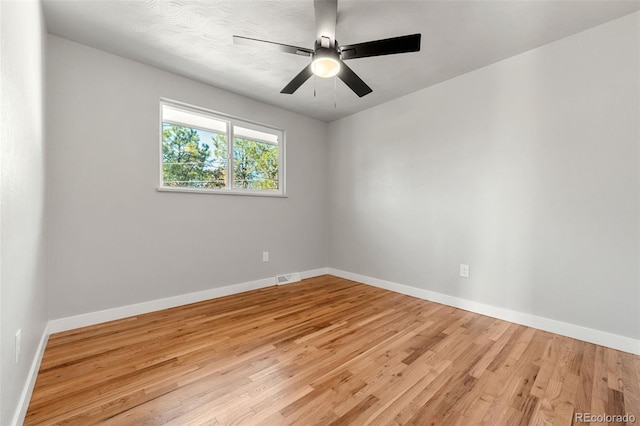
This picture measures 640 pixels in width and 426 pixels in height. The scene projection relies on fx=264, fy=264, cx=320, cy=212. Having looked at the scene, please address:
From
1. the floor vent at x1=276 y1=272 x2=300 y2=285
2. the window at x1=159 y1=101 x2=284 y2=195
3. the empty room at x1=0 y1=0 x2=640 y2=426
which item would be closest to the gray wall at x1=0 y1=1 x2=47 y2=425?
the empty room at x1=0 y1=0 x2=640 y2=426

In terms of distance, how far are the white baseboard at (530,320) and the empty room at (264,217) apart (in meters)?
0.01

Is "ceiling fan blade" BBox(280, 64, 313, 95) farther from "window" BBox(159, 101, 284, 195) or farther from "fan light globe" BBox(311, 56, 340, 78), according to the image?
"window" BBox(159, 101, 284, 195)

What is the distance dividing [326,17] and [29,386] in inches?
106

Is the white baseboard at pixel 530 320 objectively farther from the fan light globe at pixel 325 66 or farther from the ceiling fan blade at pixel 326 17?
the ceiling fan blade at pixel 326 17

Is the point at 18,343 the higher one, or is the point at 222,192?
the point at 222,192

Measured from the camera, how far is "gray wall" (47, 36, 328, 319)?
217cm

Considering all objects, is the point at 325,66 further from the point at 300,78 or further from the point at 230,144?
the point at 230,144

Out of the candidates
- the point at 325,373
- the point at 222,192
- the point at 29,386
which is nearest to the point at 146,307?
the point at 29,386

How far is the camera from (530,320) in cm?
231

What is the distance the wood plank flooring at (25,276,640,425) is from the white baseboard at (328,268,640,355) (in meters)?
0.09

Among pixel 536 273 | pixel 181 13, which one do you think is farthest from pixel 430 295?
pixel 181 13

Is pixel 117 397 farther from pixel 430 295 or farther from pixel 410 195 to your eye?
pixel 410 195

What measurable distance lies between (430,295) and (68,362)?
10.4 feet

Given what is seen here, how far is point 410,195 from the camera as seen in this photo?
3.23 m
